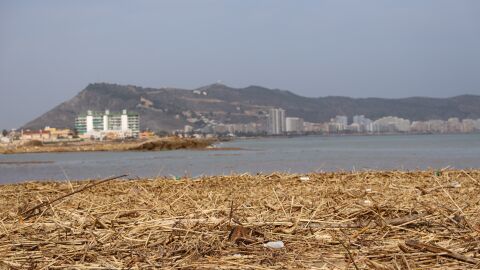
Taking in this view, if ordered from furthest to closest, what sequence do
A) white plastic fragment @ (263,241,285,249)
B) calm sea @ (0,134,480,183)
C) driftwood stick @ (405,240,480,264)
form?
calm sea @ (0,134,480,183) → white plastic fragment @ (263,241,285,249) → driftwood stick @ (405,240,480,264)

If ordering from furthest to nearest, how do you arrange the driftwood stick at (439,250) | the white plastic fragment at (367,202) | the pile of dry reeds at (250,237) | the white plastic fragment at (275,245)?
1. the white plastic fragment at (367,202)
2. the white plastic fragment at (275,245)
3. the pile of dry reeds at (250,237)
4. the driftwood stick at (439,250)

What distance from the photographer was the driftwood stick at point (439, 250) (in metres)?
4.72

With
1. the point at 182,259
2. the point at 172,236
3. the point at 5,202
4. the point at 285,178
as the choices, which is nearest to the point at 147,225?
the point at 172,236

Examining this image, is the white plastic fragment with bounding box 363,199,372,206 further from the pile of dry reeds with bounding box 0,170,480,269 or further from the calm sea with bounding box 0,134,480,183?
the calm sea with bounding box 0,134,480,183

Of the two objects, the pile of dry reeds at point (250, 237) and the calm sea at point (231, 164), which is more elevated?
the pile of dry reeds at point (250, 237)

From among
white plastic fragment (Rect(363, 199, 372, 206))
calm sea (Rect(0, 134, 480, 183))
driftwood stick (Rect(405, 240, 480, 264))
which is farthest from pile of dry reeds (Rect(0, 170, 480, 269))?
calm sea (Rect(0, 134, 480, 183))

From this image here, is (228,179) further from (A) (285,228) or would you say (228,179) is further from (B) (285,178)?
(A) (285,228)

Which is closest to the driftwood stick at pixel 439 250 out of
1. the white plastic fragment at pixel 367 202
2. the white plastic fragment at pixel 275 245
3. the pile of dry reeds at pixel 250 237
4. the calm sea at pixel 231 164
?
the pile of dry reeds at pixel 250 237

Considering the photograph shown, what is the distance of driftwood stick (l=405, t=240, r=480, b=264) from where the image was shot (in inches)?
186

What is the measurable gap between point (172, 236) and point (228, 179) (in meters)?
8.25

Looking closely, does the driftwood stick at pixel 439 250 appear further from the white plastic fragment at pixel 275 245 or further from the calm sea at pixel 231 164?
the calm sea at pixel 231 164

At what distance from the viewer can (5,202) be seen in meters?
11.0

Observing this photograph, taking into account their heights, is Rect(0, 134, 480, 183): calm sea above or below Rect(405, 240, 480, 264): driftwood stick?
below

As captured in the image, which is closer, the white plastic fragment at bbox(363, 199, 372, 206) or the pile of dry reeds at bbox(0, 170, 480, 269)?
the pile of dry reeds at bbox(0, 170, 480, 269)
